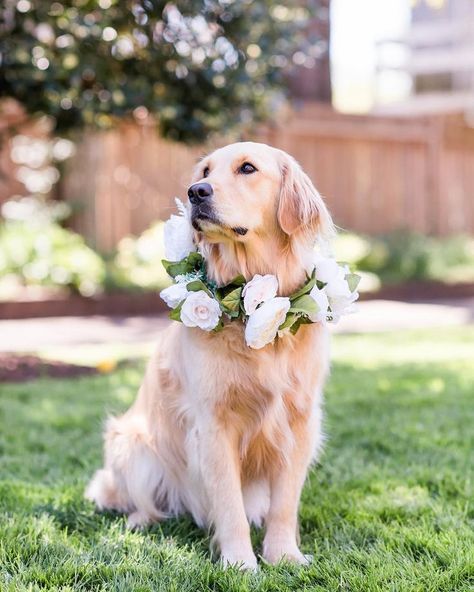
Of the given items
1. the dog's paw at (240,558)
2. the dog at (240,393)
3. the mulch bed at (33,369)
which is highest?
the dog at (240,393)

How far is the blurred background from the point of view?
6.32 m

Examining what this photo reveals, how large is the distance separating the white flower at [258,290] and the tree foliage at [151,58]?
3.57 meters

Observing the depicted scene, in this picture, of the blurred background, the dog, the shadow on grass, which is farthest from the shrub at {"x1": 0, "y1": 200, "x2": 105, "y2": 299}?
the dog

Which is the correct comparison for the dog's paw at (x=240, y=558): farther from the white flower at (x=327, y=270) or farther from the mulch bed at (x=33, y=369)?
the mulch bed at (x=33, y=369)

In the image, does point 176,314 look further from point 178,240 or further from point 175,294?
point 178,240

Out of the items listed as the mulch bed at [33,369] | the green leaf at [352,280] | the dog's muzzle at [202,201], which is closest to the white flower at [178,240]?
the dog's muzzle at [202,201]

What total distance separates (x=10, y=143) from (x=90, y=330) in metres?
4.12

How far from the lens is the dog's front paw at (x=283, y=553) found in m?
2.86

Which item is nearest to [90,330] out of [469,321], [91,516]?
[469,321]

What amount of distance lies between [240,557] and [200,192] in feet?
4.26

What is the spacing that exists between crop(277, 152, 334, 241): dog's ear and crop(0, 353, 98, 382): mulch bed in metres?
4.15

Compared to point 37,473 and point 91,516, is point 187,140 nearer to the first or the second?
point 37,473

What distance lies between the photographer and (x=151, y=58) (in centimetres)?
661

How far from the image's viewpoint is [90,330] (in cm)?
951
